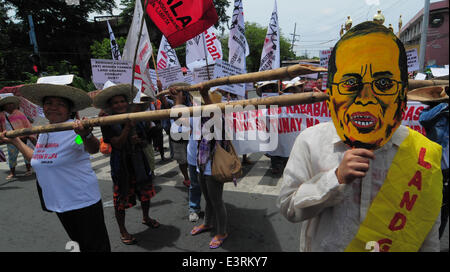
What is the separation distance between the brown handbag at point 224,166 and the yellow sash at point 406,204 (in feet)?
6.00

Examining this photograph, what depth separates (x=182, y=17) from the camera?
2.21 metres

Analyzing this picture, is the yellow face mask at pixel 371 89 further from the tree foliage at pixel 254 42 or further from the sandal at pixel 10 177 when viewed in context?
the tree foliage at pixel 254 42

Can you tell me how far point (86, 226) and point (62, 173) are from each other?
21.3 inches

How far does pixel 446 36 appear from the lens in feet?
2.57

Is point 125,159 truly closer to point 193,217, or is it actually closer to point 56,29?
point 193,217

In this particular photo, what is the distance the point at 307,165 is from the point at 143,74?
1.86m

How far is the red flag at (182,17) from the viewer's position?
212cm

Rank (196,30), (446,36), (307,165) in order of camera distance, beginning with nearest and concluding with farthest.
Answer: (446,36) → (307,165) → (196,30)

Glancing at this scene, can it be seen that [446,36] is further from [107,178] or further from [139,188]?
[107,178]

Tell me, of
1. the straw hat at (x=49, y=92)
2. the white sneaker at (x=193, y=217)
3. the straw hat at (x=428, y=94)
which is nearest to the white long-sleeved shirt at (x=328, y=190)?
the straw hat at (x=428, y=94)

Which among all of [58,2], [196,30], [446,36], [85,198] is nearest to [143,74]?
[196,30]

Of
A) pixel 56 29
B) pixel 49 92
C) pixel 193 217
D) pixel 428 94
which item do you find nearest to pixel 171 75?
pixel 49 92

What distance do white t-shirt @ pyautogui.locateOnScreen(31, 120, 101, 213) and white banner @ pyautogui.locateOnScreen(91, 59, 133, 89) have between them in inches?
33.5

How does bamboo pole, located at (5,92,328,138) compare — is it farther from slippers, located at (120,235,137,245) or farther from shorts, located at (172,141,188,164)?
shorts, located at (172,141,188,164)
